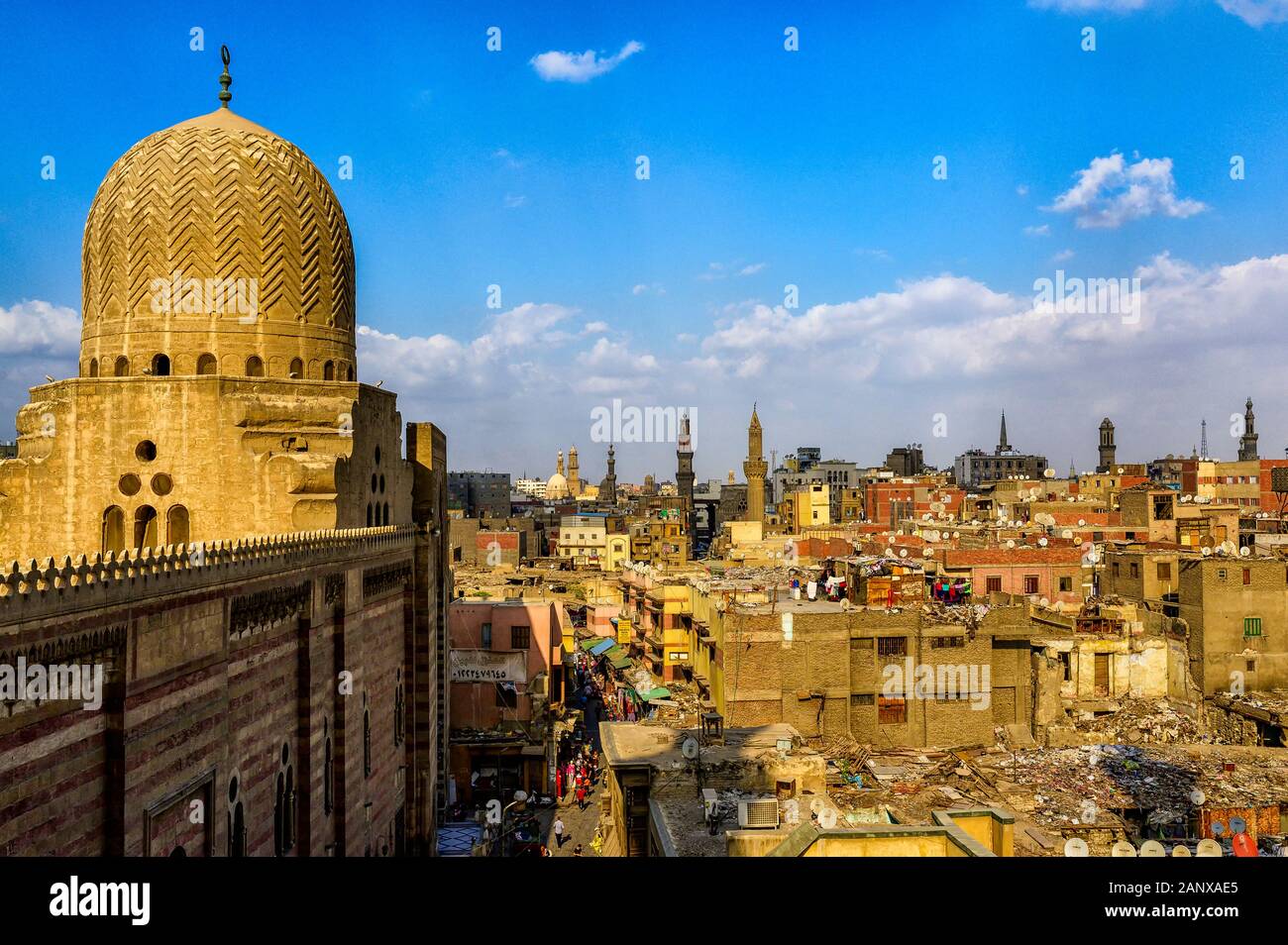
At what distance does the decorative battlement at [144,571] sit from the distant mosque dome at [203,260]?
565cm

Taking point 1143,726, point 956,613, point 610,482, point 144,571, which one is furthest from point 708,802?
point 610,482

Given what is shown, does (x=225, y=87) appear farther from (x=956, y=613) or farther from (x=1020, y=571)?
(x=1020, y=571)

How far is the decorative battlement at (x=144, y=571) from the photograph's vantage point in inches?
369

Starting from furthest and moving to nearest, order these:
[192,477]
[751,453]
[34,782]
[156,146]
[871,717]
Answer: [751,453] < [871,717] < [156,146] < [192,477] < [34,782]

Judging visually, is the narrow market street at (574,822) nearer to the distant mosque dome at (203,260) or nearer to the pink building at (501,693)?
the pink building at (501,693)

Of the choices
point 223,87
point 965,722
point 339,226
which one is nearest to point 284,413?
point 339,226

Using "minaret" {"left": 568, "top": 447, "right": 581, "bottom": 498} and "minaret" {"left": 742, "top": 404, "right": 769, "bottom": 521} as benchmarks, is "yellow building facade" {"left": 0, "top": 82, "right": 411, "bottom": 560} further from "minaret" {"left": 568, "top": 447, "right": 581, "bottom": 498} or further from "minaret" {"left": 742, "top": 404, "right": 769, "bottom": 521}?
"minaret" {"left": 568, "top": 447, "right": 581, "bottom": 498}

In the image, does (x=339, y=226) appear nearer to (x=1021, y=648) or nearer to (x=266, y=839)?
(x=266, y=839)

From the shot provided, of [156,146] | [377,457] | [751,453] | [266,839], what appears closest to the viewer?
[266,839]

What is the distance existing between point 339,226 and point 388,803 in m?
13.1

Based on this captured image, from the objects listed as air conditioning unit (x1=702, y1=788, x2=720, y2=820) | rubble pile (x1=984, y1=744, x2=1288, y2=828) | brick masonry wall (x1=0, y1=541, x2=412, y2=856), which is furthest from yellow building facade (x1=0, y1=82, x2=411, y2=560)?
rubble pile (x1=984, y1=744, x2=1288, y2=828)

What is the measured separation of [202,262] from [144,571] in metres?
12.0

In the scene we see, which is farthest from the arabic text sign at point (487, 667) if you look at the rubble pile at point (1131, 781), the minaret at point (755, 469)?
the minaret at point (755, 469)

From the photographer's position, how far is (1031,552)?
45906mm
